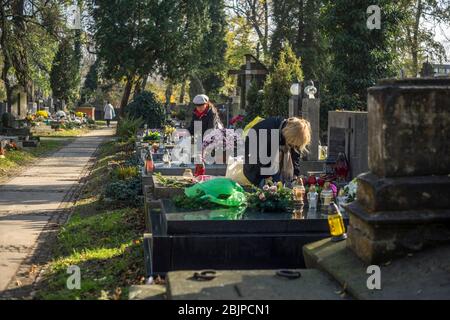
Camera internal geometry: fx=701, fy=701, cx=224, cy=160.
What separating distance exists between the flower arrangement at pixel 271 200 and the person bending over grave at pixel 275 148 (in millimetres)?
816

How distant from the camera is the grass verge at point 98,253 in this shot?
616 cm

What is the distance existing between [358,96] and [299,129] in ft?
53.7

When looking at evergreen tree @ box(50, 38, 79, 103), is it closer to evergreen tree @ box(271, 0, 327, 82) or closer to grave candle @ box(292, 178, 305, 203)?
evergreen tree @ box(271, 0, 327, 82)

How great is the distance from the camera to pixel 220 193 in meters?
7.50

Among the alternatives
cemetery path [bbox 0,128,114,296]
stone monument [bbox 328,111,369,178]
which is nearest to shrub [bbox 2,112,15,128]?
cemetery path [bbox 0,128,114,296]

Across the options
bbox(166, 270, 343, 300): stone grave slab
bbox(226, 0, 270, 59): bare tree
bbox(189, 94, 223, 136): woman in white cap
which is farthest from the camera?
bbox(226, 0, 270, 59): bare tree

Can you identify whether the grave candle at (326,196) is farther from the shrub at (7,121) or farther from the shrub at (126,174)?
the shrub at (7,121)

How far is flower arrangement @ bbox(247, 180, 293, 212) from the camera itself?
7.30 m

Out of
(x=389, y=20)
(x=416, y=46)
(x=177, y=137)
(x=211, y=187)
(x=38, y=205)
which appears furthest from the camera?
(x=416, y=46)

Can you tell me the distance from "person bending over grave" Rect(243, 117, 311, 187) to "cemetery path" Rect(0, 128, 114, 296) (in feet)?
9.32

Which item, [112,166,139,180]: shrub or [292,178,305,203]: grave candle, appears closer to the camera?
[292,178,305,203]: grave candle
